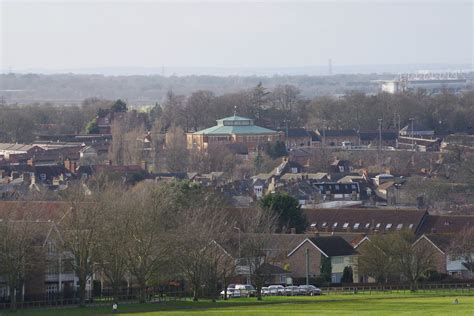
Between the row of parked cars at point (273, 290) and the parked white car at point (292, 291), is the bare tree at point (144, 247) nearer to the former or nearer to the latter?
the row of parked cars at point (273, 290)

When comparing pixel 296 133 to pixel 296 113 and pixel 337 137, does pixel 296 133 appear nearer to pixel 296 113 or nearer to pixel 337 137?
pixel 337 137

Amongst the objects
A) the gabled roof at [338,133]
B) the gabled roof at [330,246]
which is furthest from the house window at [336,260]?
the gabled roof at [338,133]

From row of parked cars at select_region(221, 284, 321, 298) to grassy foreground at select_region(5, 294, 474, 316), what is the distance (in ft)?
8.94

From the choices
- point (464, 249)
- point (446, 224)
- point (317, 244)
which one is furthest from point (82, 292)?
point (446, 224)

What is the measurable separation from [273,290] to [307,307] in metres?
9.76

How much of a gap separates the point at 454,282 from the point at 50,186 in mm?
33823

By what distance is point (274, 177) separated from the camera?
4259 inches

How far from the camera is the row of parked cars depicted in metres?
62.7

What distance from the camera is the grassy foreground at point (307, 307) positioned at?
51.3 m

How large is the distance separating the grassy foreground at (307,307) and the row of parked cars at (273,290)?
273cm

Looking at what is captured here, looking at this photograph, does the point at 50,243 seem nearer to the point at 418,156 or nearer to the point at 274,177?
the point at 274,177

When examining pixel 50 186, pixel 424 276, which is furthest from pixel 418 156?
pixel 424 276

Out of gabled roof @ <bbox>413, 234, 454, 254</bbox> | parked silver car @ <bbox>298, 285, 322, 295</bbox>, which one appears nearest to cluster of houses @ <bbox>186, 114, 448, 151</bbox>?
gabled roof @ <bbox>413, 234, 454, 254</bbox>

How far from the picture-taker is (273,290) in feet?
209
